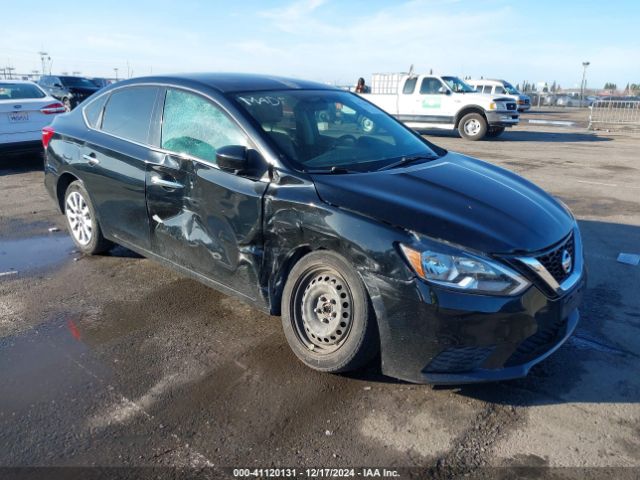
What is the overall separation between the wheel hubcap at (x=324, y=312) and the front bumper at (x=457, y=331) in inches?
10.0

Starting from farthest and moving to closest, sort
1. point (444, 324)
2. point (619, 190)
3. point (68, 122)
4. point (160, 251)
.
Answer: point (619, 190) < point (68, 122) < point (160, 251) < point (444, 324)

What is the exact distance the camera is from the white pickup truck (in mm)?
17266

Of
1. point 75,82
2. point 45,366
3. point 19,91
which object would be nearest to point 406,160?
point 45,366

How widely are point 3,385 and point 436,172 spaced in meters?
3.00

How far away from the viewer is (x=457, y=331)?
279cm

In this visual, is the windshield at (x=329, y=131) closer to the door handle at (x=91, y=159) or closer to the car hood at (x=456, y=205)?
the car hood at (x=456, y=205)

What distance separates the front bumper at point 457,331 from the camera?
277 centimetres

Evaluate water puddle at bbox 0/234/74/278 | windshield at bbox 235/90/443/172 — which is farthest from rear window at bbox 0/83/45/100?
windshield at bbox 235/90/443/172

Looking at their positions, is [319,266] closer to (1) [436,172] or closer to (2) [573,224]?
(1) [436,172]

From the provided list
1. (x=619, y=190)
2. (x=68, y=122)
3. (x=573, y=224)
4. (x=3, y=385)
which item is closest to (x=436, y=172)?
(x=573, y=224)

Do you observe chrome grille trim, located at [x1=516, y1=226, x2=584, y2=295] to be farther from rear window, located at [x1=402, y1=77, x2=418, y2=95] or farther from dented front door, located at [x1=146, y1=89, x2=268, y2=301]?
rear window, located at [x1=402, y1=77, x2=418, y2=95]

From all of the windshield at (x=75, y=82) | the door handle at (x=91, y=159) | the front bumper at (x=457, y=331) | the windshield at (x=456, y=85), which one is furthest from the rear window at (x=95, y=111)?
the windshield at (x=75, y=82)

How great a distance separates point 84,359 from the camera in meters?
3.55

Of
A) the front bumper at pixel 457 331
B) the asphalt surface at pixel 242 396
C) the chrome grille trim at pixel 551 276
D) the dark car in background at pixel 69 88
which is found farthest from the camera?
the dark car in background at pixel 69 88
